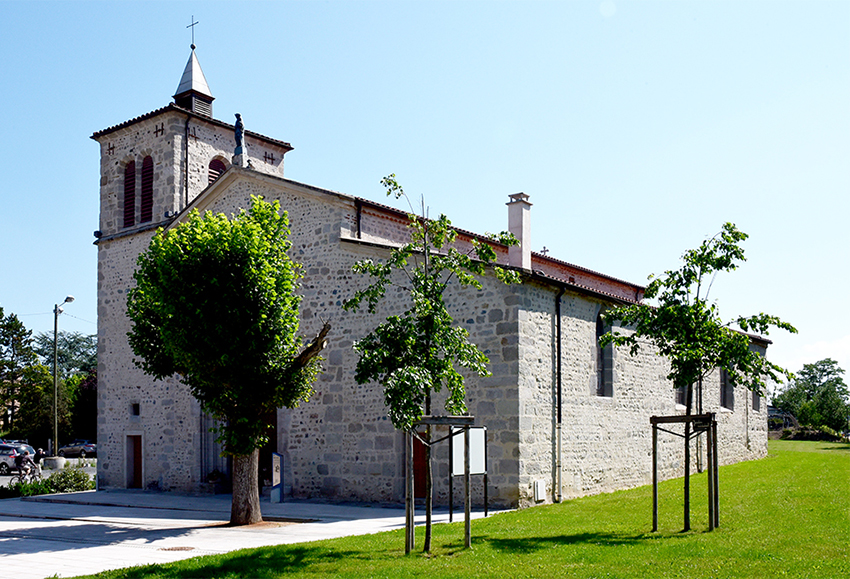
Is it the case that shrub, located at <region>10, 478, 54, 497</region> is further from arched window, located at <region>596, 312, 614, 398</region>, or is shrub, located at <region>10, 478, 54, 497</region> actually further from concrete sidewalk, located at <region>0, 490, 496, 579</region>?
arched window, located at <region>596, 312, 614, 398</region>

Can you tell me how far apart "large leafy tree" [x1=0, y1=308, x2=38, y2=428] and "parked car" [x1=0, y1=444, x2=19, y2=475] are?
18821 millimetres

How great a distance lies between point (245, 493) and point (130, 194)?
1578cm

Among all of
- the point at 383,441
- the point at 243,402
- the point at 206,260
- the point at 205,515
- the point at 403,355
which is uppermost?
the point at 206,260

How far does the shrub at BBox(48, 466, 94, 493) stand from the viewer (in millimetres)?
25531

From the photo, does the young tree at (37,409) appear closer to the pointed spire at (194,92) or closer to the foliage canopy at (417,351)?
the pointed spire at (194,92)

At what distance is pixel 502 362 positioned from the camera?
1744 centimetres

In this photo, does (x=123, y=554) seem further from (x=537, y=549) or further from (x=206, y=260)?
(x=537, y=549)

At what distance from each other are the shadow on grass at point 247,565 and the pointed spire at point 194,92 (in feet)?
65.3

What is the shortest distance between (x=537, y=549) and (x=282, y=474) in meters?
10.7

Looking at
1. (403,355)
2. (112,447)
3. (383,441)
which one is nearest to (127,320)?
(112,447)

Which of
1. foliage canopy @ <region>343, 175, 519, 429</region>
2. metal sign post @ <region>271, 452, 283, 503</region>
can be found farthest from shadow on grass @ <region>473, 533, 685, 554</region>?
metal sign post @ <region>271, 452, 283, 503</region>

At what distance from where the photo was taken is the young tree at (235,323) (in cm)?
1531

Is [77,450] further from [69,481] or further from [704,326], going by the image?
[704,326]

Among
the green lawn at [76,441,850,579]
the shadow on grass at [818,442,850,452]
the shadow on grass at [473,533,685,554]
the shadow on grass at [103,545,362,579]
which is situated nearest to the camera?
the green lawn at [76,441,850,579]
